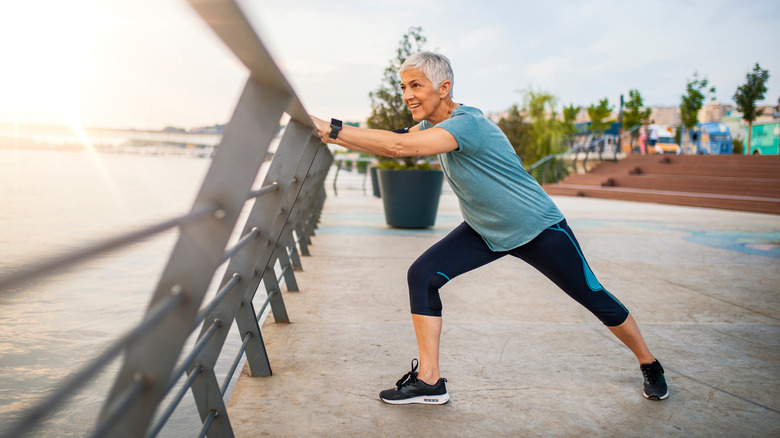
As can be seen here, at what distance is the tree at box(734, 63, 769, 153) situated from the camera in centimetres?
2983

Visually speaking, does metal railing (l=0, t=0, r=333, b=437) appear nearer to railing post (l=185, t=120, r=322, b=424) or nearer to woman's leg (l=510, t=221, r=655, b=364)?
railing post (l=185, t=120, r=322, b=424)

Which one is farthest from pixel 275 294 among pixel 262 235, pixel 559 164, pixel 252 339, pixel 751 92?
pixel 751 92

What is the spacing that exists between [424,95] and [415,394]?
1272 mm

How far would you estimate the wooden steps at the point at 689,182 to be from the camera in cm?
1641

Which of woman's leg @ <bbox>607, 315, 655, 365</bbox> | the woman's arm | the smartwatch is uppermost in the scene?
the smartwatch

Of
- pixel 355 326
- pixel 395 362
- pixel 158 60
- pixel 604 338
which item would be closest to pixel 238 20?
pixel 158 60

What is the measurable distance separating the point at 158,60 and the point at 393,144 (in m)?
0.95

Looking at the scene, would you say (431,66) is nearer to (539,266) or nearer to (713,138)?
(539,266)

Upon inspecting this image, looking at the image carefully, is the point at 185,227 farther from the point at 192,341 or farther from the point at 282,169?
the point at 192,341

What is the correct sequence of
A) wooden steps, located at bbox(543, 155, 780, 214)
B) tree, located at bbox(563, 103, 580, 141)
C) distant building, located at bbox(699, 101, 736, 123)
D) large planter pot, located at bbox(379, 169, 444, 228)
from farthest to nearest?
distant building, located at bbox(699, 101, 736, 123), tree, located at bbox(563, 103, 580, 141), wooden steps, located at bbox(543, 155, 780, 214), large planter pot, located at bbox(379, 169, 444, 228)

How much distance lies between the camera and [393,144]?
2223 millimetres

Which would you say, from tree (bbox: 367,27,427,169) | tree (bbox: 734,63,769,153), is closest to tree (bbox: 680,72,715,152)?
tree (bbox: 734,63,769,153)

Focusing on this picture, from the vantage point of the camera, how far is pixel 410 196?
8.73 metres

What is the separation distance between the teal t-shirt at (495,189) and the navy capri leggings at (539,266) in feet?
0.23
